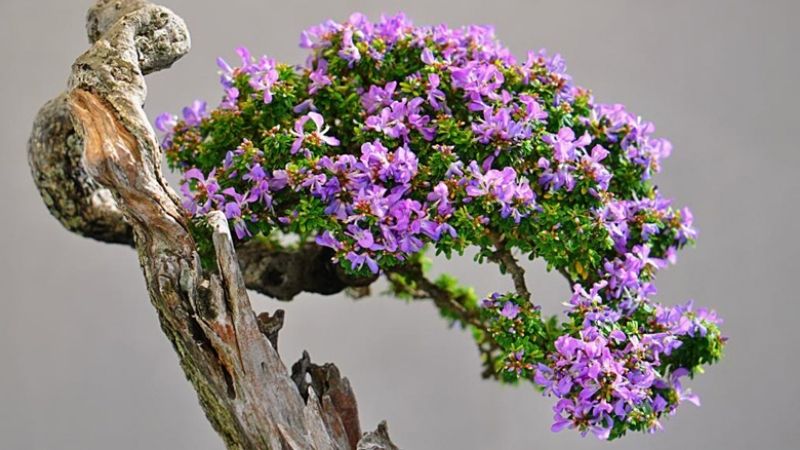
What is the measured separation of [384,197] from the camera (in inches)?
129

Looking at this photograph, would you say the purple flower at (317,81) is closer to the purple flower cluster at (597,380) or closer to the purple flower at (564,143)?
the purple flower at (564,143)

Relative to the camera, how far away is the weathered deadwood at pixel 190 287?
3186 millimetres

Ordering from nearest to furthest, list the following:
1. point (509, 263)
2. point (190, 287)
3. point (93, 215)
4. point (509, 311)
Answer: point (190, 287), point (509, 311), point (509, 263), point (93, 215)

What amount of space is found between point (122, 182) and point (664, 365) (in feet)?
5.35

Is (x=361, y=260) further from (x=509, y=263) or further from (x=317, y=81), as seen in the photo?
(x=317, y=81)

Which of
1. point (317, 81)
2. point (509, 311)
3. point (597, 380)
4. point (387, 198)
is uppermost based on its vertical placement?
point (317, 81)

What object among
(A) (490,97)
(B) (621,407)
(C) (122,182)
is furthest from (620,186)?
(C) (122,182)

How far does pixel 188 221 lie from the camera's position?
11.0ft

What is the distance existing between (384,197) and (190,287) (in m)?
0.56

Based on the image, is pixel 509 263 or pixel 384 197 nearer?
pixel 384 197

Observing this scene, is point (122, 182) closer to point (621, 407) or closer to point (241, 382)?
point (241, 382)

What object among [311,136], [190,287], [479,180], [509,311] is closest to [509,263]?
[509,311]

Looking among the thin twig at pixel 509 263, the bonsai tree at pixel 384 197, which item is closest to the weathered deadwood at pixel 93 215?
the bonsai tree at pixel 384 197

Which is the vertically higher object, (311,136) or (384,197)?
(311,136)
